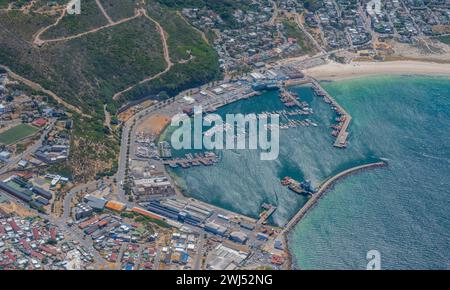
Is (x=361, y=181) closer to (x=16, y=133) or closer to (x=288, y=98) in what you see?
(x=288, y=98)

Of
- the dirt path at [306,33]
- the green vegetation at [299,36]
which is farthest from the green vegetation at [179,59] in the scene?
the dirt path at [306,33]

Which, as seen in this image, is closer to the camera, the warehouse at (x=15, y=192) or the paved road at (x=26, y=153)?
the warehouse at (x=15, y=192)

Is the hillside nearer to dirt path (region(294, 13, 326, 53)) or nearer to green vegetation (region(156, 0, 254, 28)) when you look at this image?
green vegetation (region(156, 0, 254, 28))

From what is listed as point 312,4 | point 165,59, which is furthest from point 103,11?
point 312,4

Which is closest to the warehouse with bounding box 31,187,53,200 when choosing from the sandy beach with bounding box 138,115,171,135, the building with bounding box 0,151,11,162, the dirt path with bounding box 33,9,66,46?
the building with bounding box 0,151,11,162

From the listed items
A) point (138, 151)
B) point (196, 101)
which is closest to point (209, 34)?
point (196, 101)

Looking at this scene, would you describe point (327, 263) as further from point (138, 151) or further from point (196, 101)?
point (196, 101)

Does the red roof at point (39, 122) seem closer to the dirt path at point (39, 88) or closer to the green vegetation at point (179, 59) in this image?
the dirt path at point (39, 88)
